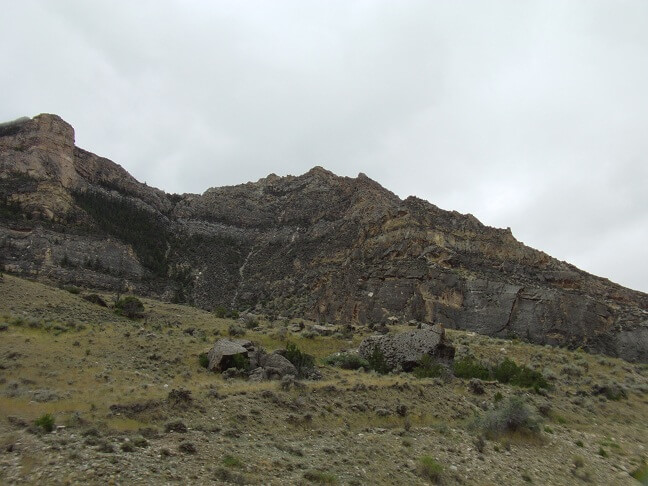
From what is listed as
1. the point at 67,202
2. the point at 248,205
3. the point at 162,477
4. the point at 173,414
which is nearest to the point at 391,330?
the point at 173,414

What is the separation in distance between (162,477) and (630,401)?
25.6 m

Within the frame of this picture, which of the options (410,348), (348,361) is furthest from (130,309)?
(410,348)

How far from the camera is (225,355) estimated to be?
2405 cm

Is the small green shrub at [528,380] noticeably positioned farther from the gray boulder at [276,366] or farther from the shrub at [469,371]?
the gray boulder at [276,366]

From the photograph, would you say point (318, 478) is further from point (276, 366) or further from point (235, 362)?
point (235, 362)

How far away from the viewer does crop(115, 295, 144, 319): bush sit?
41.2 metres

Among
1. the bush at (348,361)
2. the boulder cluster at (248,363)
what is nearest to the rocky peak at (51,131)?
the boulder cluster at (248,363)

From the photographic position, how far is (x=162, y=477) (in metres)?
10.4

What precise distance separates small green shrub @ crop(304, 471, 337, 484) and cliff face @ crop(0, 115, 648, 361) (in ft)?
119

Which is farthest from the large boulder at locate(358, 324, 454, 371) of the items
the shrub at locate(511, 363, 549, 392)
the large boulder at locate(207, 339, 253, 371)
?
the large boulder at locate(207, 339, 253, 371)

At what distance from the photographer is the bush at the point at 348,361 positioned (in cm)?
2884

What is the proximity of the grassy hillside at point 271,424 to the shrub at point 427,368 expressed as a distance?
2.92 feet

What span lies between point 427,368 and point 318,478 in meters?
15.7

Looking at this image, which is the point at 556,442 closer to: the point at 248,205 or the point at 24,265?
the point at 24,265
